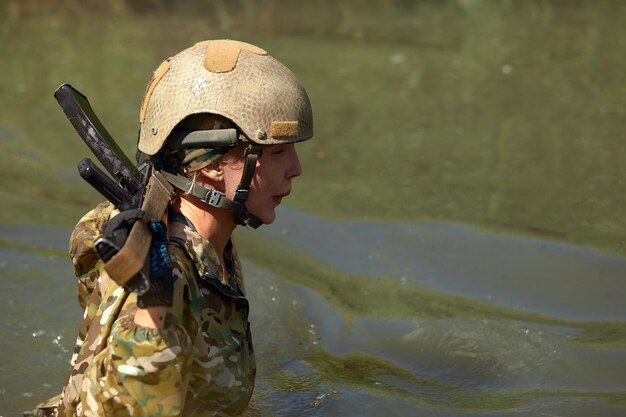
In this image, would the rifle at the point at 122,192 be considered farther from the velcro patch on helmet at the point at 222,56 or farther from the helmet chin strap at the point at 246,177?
the velcro patch on helmet at the point at 222,56

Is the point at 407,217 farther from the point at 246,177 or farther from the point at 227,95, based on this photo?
the point at 227,95

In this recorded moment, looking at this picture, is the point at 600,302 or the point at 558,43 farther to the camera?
the point at 558,43

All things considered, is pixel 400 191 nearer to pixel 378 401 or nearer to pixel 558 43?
pixel 378 401

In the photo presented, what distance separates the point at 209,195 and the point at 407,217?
3.21 metres

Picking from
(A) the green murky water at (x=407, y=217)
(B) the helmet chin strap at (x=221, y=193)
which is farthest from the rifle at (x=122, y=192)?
(A) the green murky water at (x=407, y=217)

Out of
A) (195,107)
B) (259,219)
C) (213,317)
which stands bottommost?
(213,317)

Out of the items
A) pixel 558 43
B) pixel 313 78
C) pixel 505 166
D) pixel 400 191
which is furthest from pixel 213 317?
pixel 558 43

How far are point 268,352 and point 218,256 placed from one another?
1679mm

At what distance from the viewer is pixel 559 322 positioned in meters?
5.50

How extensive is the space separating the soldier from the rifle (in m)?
0.09

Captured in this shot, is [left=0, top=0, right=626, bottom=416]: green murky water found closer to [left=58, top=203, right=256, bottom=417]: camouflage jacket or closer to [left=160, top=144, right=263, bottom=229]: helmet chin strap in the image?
[left=58, top=203, right=256, bottom=417]: camouflage jacket

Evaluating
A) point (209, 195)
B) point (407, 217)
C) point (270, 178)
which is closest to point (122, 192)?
point (209, 195)

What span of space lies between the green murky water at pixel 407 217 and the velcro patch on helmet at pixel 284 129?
1535 mm

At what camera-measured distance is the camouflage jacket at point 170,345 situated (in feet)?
10.5
